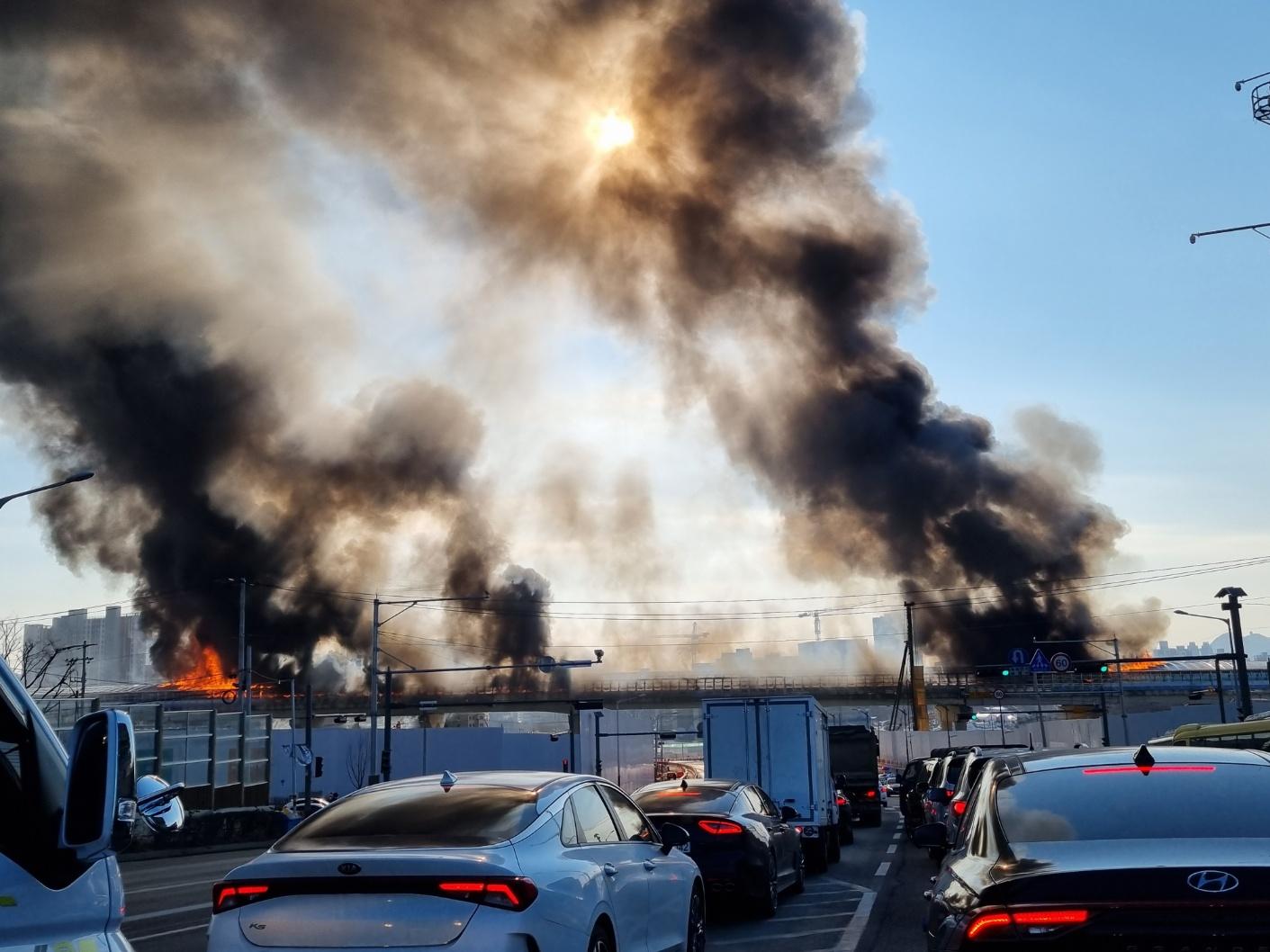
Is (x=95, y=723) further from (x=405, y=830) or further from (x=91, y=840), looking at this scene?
(x=405, y=830)

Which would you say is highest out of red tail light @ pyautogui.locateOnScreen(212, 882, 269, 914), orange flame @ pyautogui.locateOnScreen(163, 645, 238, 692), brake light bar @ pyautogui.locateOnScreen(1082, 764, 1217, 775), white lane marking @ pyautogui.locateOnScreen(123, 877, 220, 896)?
orange flame @ pyautogui.locateOnScreen(163, 645, 238, 692)

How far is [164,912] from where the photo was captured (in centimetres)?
1400

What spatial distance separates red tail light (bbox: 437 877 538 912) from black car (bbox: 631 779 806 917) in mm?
6216

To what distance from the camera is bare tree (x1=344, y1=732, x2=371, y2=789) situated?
206 feet

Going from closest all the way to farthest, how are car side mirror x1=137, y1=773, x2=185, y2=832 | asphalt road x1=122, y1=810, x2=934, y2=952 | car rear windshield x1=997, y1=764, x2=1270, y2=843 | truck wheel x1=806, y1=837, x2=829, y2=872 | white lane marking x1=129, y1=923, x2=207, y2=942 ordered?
car side mirror x1=137, y1=773, x2=185, y2=832
car rear windshield x1=997, y1=764, x2=1270, y2=843
asphalt road x1=122, y1=810, x2=934, y2=952
white lane marking x1=129, y1=923, x2=207, y2=942
truck wheel x1=806, y1=837, x2=829, y2=872

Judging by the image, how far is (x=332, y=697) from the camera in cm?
9244

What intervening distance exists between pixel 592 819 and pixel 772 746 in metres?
15.8

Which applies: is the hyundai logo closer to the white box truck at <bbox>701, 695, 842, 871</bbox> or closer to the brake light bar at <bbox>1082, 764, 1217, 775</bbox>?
the brake light bar at <bbox>1082, 764, 1217, 775</bbox>

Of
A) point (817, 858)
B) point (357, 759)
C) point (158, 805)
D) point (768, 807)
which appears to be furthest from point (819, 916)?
point (357, 759)

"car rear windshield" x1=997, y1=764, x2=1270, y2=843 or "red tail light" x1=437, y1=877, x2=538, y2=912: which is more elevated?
"car rear windshield" x1=997, y1=764, x2=1270, y2=843

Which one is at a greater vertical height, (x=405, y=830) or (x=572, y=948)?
(x=405, y=830)

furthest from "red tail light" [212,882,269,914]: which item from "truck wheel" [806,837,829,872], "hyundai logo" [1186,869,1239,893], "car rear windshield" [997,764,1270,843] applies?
"truck wheel" [806,837,829,872]

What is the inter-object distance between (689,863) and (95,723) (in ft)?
21.1

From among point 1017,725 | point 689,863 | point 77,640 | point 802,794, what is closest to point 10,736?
point 689,863
